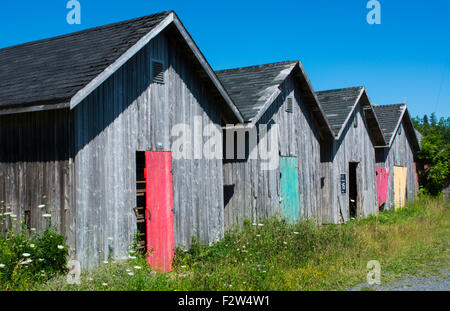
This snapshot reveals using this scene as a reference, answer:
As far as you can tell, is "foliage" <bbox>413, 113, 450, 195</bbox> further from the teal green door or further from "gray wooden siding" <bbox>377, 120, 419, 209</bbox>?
the teal green door

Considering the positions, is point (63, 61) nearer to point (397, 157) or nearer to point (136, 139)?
point (136, 139)

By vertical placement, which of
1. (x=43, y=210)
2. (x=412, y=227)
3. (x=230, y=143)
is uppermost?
(x=230, y=143)

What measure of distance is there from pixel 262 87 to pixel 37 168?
304 inches

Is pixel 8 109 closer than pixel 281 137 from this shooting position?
Yes

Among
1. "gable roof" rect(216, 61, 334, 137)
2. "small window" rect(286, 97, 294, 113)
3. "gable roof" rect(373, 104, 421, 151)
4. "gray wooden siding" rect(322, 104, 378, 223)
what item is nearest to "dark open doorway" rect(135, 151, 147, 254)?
"gable roof" rect(216, 61, 334, 137)

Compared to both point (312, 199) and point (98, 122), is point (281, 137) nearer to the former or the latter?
point (312, 199)

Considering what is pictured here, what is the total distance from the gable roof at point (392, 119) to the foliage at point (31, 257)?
18281mm

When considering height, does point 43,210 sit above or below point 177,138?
below

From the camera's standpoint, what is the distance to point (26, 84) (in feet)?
31.4

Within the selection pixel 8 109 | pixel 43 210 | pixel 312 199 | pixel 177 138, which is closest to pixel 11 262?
pixel 43 210

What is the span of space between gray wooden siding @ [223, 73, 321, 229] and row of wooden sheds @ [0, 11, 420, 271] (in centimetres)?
4

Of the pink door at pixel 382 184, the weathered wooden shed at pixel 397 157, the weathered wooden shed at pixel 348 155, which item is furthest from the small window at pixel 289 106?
the pink door at pixel 382 184
